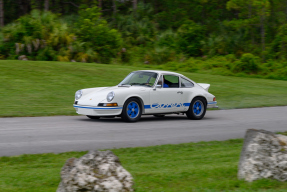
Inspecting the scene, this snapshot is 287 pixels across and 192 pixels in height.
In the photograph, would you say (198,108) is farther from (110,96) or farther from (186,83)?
(110,96)

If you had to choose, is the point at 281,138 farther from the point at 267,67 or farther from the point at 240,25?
the point at 240,25

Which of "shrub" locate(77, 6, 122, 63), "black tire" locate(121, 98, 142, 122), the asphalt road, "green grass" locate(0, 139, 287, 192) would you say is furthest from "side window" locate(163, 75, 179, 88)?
"shrub" locate(77, 6, 122, 63)

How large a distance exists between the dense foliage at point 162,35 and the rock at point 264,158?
24.5 metres

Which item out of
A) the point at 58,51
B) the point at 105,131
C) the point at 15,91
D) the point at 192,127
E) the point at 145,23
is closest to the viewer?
the point at 105,131

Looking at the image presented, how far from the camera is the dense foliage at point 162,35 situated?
94.7 ft

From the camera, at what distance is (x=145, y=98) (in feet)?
38.6

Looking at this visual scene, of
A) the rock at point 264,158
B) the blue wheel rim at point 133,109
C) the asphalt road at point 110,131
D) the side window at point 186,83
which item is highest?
the side window at point 186,83

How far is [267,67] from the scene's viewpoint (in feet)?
115

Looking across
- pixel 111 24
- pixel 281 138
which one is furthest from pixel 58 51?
pixel 281 138

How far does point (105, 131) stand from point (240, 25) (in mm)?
34472

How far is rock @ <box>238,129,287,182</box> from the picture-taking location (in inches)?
199

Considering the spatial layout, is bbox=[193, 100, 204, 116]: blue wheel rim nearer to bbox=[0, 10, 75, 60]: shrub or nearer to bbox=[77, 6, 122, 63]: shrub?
bbox=[0, 10, 75, 60]: shrub

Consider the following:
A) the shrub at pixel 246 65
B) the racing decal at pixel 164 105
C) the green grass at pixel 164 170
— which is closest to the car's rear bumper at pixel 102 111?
the racing decal at pixel 164 105

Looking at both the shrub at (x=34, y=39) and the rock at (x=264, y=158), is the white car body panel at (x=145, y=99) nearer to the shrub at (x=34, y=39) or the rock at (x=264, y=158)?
the rock at (x=264, y=158)
